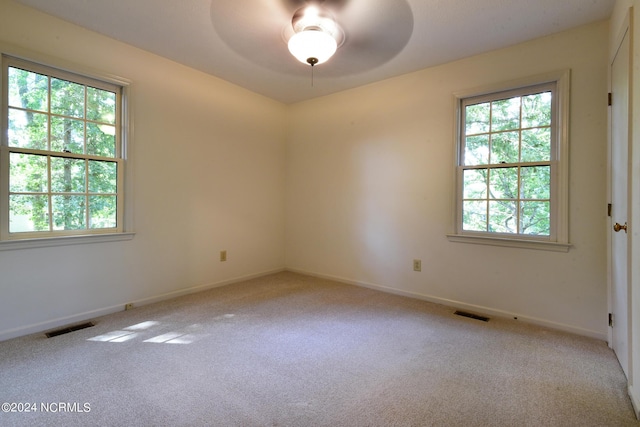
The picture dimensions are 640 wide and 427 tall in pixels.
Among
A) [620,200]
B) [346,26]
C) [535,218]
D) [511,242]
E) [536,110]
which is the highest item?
[346,26]

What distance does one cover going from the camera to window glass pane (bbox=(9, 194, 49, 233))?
230cm

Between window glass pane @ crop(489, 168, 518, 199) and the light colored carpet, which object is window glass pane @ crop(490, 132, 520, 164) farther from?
the light colored carpet

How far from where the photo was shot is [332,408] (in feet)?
5.01

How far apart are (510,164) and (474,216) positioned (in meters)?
0.58

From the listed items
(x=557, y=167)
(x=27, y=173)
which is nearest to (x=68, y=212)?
(x=27, y=173)

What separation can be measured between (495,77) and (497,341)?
2.35 m

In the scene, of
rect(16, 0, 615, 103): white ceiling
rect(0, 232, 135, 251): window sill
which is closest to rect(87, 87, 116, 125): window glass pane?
rect(16, 0, 615, 103): white ceiling

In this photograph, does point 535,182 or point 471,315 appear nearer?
point 535,182

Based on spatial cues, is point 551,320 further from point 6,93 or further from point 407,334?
point 6,93

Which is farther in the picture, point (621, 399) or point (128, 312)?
point (128, 312)

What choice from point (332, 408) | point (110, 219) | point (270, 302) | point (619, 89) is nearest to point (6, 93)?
point (110, 219)

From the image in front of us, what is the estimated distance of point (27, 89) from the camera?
7.73 feet

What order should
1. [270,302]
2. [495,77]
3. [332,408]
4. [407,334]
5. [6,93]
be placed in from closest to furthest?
[332,408] → [6,93] → [407,334] → [495,77] → [270,302]

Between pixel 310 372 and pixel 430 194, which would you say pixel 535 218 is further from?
pixel 310 372
